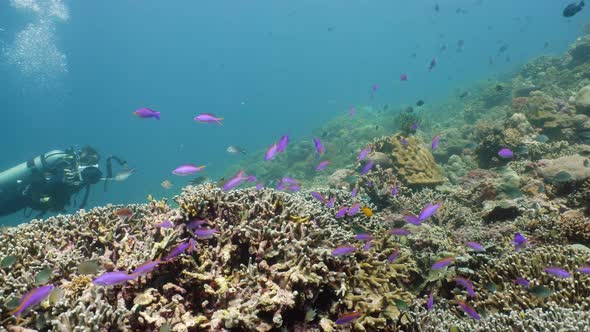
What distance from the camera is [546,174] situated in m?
7.39

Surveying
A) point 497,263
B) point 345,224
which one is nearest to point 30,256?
point 345,224

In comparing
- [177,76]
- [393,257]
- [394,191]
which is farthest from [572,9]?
[177,76]

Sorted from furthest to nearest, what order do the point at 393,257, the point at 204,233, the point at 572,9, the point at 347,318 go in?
the point at 572,9 < the point at 393,257 < the point at 204,233 < the point at 347,318

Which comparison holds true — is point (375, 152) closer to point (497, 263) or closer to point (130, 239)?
point (497, 263)

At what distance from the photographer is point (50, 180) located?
10.4 meters

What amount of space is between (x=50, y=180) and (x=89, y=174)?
138 cm

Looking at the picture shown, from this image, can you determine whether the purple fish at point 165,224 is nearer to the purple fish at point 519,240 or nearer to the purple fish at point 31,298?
the purple fish at point 31,298

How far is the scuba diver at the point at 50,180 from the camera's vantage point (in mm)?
10328

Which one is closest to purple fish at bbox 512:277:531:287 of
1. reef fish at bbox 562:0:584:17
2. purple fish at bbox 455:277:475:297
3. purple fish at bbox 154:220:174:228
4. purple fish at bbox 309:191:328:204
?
purple fish at bbox 455:277:475:297

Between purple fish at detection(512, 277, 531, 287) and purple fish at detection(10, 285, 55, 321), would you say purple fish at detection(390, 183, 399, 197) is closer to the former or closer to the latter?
purple fish at detection(512, 277, 531, 287)

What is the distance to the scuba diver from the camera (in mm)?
10328

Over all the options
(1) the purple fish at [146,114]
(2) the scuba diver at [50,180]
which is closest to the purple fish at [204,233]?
(1) the purple fish at [146,114]

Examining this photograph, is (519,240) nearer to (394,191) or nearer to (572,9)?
(394,191)

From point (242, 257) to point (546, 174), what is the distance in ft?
25.2
